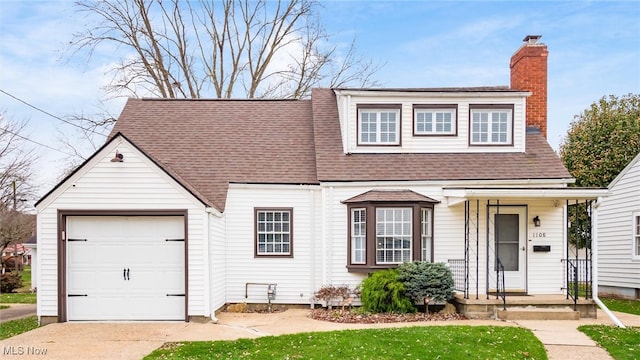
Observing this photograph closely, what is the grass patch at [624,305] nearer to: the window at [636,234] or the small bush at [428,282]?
the window at [636,234]

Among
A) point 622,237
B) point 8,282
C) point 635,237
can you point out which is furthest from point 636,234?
point 8,282

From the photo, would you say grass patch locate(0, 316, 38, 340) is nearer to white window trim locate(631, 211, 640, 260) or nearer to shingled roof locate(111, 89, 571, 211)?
shingled roof locate(111, 89, 571, 211)

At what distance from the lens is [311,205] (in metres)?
16.8

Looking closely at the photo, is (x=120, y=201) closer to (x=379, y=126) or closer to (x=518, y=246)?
(x=379, y=126)

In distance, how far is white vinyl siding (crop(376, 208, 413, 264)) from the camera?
15945 mm

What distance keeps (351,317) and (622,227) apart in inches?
447

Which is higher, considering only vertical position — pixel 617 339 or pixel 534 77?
pixel 534 77

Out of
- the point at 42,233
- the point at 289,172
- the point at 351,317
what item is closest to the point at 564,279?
the point at 351,317

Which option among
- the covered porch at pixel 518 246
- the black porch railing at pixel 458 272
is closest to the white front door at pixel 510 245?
the covered porch at pixel 518 246

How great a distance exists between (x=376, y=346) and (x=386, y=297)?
14.3 ft

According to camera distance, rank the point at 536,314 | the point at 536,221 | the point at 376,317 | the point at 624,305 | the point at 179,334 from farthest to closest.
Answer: the point at 624,305 → the point at 536,221 → the point at 376,317 → the point at 536,314 → the point at 179,334

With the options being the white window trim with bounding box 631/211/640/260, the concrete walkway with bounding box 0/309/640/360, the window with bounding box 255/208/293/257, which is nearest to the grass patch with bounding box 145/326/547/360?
the concrete walkway with bounding box 0/309/640/360

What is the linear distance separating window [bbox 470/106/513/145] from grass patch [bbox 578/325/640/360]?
250 inches

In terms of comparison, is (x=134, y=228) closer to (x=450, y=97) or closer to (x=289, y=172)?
(x=289, y=172)
